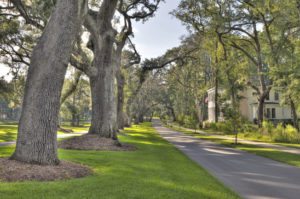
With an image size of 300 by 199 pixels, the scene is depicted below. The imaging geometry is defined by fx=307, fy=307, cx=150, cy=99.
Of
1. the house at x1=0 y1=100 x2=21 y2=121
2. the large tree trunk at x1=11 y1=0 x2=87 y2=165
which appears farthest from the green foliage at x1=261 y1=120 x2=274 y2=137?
the house at x1=0 y1=100 x2=21 y2=121

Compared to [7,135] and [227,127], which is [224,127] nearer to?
[227,127]

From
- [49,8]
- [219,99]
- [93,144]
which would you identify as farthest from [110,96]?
[219,99]

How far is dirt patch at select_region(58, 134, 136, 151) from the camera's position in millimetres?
17016

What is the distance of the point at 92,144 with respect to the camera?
17.4 metres

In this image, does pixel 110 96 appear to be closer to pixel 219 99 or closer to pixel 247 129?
pixel 247 129

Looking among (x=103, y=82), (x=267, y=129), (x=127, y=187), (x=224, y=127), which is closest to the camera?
(x=127, y=187)

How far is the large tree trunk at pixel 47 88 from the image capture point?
28.7 ft

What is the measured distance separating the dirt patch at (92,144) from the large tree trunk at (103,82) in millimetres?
934

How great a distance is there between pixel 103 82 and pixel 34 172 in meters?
11.9

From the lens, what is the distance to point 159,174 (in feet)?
31.3

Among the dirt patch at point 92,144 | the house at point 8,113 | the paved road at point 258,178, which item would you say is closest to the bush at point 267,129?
the paved road at point 258,178

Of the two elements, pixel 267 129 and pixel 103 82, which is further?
pixel 267 129

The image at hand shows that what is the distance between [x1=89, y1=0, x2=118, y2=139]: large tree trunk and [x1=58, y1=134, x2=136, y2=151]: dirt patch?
934 mm

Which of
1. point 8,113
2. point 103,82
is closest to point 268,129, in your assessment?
point 103,82
